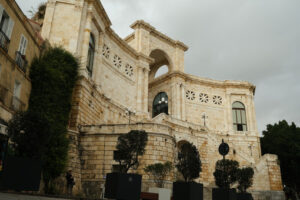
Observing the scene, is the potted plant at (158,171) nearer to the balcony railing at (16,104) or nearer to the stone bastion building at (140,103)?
the stone bastion building at (140,103)

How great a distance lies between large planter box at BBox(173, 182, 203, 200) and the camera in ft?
30.1

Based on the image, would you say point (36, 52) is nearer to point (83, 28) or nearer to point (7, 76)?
point (7, 76)

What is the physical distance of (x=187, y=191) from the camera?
30.2 ft

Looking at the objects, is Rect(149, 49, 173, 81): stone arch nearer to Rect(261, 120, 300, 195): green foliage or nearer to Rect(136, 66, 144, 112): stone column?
Rect(136, 66, 144, 112): stone column

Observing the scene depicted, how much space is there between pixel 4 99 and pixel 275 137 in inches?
1210

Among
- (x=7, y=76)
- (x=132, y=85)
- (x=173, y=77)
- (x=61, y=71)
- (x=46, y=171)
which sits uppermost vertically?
(x=173, y=77)

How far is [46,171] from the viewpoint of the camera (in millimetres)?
14062

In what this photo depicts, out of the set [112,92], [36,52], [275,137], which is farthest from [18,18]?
[275,137]

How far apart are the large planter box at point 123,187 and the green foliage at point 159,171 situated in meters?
7.26

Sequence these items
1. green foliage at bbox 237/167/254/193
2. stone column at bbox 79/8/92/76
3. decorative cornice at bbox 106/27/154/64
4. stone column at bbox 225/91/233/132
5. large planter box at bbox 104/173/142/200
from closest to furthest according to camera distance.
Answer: large planter box at bbox 104/173/142/200
green foliage at bbox 237/167/254/193
stone column at bbox 79/8/92/76
decorative cornice at bbox 106/27/154/64
stone column at bbox 225/91/233/132

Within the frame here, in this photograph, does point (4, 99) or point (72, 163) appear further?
point (72, 163)

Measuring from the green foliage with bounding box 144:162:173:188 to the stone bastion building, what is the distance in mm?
525

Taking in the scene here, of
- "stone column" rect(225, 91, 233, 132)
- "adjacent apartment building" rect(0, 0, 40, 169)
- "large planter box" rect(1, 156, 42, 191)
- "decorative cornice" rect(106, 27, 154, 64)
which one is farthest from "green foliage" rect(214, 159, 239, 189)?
"stone column" rect(225, 91, 233, 132)

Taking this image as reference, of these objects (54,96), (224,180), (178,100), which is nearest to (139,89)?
(178,100)
